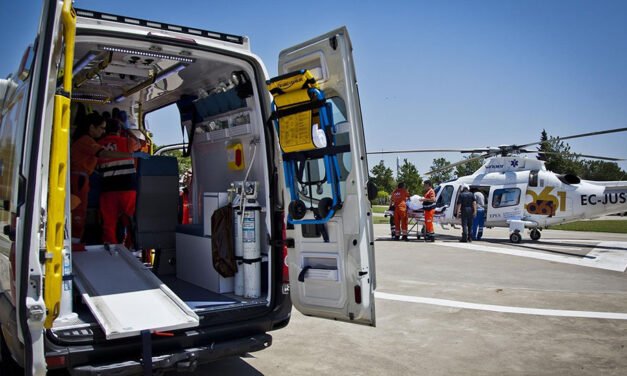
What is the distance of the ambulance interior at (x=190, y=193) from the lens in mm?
3602

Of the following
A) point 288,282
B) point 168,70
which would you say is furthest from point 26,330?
point 168,70

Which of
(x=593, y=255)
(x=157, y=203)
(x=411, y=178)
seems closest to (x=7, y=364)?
(x=157, y=203)

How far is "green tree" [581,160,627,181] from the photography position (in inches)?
2222

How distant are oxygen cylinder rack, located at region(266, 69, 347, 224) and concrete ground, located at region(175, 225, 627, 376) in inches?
57.7

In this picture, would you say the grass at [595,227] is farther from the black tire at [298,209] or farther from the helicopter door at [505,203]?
the black tire at [298,209]

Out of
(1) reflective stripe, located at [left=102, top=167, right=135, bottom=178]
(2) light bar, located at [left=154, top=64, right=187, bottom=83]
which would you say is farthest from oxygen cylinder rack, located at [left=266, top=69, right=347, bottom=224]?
(1) reflective stripe, located at [left=102, top=167, right=135, bottom=178]

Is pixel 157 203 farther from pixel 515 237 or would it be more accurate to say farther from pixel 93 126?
pixel 515 237

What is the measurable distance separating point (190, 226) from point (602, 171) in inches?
2556

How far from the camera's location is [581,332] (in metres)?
4.90

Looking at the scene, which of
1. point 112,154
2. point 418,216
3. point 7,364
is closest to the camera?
point 7,364

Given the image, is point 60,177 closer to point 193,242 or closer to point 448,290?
point 193,242

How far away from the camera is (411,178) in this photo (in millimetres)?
55500

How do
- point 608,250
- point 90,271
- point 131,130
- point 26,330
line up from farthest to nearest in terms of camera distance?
point 608,250
point 131,130
point 90,271
point 26,330

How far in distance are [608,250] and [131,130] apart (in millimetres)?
10943
